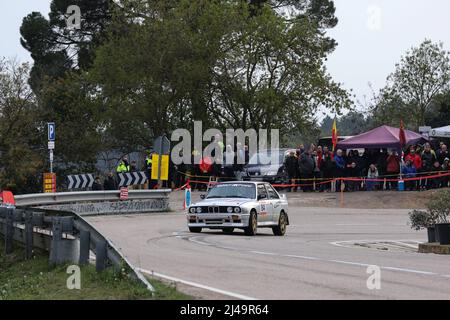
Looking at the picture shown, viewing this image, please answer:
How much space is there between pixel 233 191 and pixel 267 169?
54.6 ft

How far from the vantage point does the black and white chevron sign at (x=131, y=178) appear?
121ft

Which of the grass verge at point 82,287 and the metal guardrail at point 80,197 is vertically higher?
the metal guardrail at point 80,197

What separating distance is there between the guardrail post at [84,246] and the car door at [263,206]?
35.7 ft

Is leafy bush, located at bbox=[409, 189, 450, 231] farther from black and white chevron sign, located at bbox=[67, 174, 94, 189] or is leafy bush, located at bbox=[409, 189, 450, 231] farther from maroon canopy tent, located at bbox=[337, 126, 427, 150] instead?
black and white chevron sign, located at bbox=[67, 174, 94, 189]

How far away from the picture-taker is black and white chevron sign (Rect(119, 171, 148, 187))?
1452 inches

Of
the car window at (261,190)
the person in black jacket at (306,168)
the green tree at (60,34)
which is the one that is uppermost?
the green tree at (60,34)

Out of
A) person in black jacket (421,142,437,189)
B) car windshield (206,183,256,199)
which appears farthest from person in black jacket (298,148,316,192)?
car windshield (206,183,256,199)

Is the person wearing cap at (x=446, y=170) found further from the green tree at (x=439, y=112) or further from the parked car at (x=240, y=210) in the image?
the green tree at (x=439, y=112)

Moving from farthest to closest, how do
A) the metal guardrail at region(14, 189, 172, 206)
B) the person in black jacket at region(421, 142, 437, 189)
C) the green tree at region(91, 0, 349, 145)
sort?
the green tree at region(91, 0, 349, 145), the person in black jacket at region(421, 142, 437, 189), the metal guardrail at region(14, 189, 172, 206)

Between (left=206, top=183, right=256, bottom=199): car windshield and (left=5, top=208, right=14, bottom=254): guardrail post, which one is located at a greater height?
(left=206, top=183, right=256, bottom=199): car windshield

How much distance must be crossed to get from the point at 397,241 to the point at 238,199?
426 cm

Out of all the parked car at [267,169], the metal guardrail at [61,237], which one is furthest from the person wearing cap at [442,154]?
the metal guardrail at [61,237]

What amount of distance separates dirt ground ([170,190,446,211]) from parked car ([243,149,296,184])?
7.37 feet

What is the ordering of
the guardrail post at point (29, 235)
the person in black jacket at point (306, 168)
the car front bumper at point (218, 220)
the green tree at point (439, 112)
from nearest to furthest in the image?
the guardrail post at point (29, 235) < the car front bumper at point (218, 220) < the person in black jacket at point (306, 168) < the green tree at point (439, 112)
